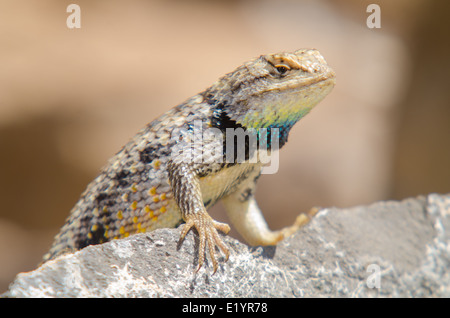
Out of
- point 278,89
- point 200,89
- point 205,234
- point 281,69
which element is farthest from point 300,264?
point 200,89

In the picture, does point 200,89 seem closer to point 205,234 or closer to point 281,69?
point 281,69

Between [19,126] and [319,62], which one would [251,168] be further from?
[19,126]

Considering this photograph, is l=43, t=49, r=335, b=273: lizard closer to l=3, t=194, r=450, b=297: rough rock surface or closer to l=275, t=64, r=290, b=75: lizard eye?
l=275, t=64, r=290, b=75: lizard eye

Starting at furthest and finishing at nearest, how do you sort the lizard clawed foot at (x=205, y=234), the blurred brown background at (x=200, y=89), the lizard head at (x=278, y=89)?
the blurred brown background at (x=200, y=89)
the lizard head at (x=278, y=89)
the lizard clawed foot at (x=205, y=234)

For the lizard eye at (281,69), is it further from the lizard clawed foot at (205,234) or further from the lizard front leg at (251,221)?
the lizard front leg at (251,221)

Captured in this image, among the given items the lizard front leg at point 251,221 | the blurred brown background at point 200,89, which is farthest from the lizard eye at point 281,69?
the blurred brown background at point 200,89

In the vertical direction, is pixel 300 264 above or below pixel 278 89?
below

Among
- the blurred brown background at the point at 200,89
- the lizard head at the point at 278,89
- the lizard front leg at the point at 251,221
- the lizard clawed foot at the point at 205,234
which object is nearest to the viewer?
the lizard clawed foot at the point at 205,234
